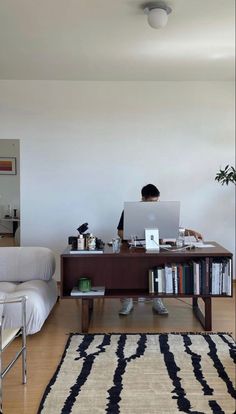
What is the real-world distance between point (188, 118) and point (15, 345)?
344cm

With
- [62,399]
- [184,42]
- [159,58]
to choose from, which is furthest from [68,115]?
[62,399]

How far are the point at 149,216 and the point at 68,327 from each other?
1285mm

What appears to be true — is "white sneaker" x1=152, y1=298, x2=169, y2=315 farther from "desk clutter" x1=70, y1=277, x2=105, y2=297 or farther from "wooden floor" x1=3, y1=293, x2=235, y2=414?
"desk clutter" x1=70, y1=277, x2=105, y2=297

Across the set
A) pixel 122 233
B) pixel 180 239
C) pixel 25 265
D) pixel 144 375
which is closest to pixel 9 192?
pixel 25 265

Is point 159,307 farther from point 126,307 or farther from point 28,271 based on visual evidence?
point 28,271

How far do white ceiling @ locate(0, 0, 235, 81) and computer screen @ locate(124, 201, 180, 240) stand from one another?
1.57 m

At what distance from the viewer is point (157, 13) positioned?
110 inches

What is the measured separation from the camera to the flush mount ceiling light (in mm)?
2783

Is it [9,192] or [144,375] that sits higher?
[9,192]

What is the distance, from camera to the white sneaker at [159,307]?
3703 mm

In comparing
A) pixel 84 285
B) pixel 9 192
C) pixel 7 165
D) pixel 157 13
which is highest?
pixel 157 13

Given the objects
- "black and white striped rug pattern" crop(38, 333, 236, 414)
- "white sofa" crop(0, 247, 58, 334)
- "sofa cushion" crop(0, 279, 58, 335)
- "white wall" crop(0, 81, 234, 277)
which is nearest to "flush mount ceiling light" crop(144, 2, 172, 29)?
"white wall" crop(0, 81, 234, 277)

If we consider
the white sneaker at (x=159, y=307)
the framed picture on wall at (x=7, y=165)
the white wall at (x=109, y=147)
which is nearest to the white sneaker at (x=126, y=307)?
the white sneaker at (x=159, y=307)

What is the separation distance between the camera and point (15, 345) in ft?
9.73
